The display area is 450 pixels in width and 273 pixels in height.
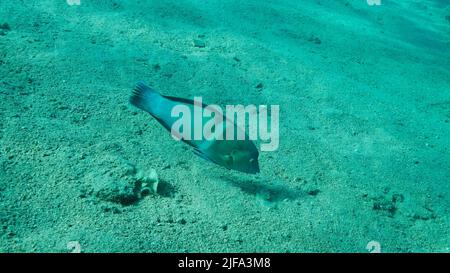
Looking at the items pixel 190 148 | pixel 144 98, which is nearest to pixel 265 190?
pixel 190 148

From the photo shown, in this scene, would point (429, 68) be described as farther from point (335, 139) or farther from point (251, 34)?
point (335, 139)

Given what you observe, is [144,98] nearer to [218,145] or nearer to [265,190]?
[218,145]

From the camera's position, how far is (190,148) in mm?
2795

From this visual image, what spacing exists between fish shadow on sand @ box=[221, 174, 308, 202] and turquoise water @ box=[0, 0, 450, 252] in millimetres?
13

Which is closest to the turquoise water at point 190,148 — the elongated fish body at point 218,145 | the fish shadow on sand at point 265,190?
the fish shadow on sand at point 265,190

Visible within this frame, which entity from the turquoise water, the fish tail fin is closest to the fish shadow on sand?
the turquoise water

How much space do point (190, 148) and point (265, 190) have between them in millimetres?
697

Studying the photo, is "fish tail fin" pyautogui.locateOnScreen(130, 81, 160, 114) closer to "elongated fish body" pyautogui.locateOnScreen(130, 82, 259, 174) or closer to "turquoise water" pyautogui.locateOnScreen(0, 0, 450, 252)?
"elongated fish body" pyautogui.locateOnScreen(130, 82, 259, 174)

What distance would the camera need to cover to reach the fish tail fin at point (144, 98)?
7.84ft

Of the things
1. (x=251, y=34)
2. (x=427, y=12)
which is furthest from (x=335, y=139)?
(x=427, y=12)

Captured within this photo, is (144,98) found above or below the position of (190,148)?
above

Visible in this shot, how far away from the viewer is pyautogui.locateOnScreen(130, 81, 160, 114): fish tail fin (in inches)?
94.1

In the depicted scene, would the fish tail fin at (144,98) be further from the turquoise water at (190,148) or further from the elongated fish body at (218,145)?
the turquoise water at (190,148)

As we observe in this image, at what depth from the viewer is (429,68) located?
5.95m
